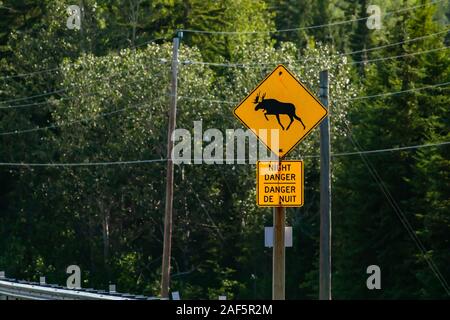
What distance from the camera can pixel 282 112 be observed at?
15211mm

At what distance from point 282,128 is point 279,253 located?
1562 millimetres

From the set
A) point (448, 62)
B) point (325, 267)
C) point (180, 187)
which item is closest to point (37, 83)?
point (180, 187)

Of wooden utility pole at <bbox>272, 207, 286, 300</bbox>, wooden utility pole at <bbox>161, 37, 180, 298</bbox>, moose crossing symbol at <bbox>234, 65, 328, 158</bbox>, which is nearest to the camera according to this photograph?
moose crossing symbol at <bbox>234, 65, 328, 158</bbox>

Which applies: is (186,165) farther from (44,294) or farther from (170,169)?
(44,294)

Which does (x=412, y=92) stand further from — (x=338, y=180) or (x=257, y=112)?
(x=257, y=112)

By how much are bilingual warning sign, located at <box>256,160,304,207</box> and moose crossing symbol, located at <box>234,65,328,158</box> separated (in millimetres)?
172

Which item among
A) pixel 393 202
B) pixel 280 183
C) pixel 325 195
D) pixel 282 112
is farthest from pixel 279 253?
pixel 393 202

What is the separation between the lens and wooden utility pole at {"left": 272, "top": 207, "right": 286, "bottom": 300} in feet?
51.7

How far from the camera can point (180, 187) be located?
190 ft

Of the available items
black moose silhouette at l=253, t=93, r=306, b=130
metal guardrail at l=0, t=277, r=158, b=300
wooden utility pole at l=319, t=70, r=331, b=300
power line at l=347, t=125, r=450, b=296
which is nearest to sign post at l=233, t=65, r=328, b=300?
black moose silhouette at l=253, t=93, r=306, b=130

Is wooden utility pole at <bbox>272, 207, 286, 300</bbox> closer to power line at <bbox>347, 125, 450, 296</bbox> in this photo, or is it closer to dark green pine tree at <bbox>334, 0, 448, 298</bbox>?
power line at <bbox>347, 125, 450, 296</bbox>

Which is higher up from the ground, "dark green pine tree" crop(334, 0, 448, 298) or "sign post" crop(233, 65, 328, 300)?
"dark green pine tree" crop(334, 0, 448, 298)
